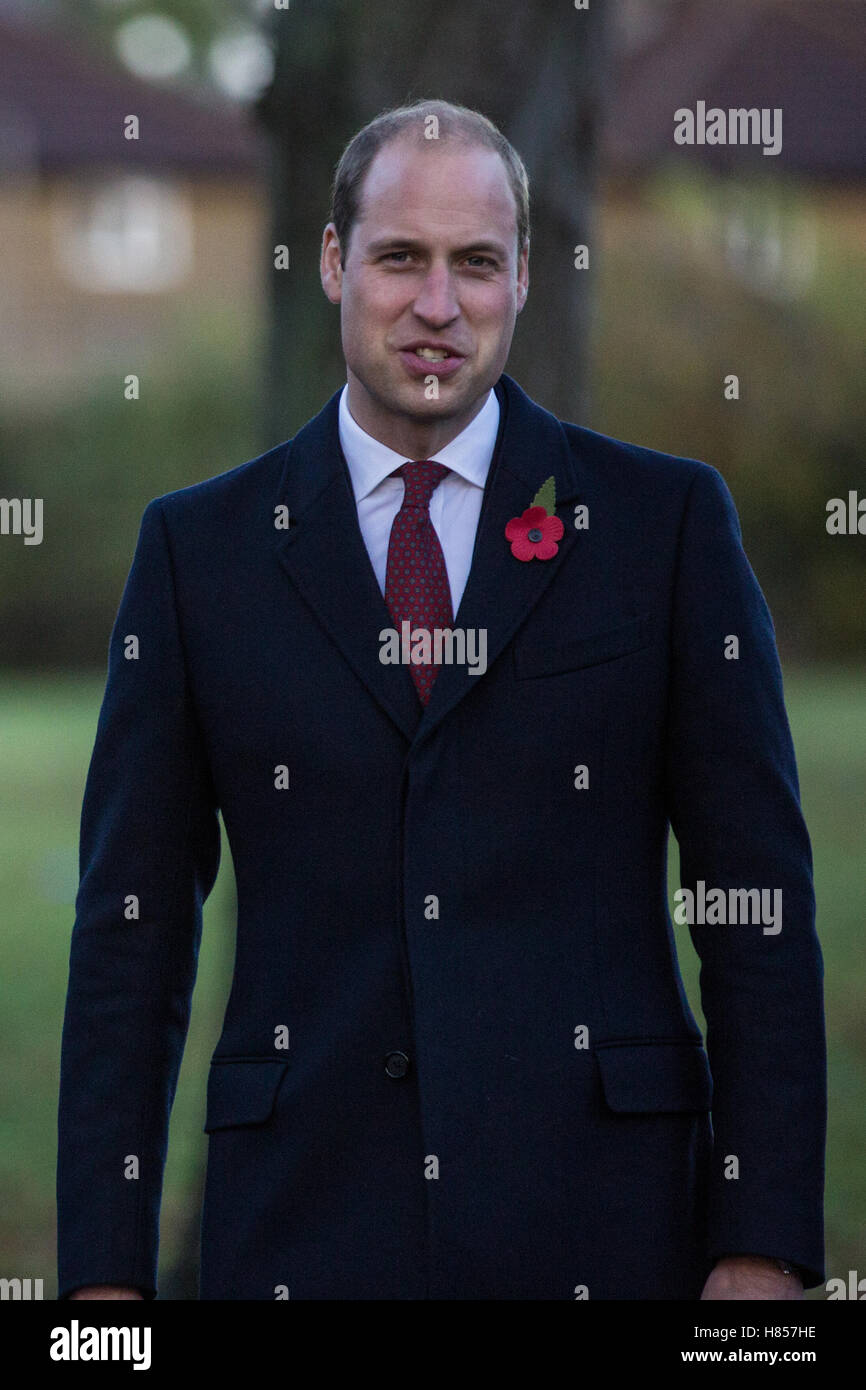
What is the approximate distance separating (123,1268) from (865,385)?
916 inches

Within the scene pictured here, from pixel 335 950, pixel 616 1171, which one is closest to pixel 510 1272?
pixel 616 1171

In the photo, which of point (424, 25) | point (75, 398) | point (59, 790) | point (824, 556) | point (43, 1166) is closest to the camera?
point (424, 25)

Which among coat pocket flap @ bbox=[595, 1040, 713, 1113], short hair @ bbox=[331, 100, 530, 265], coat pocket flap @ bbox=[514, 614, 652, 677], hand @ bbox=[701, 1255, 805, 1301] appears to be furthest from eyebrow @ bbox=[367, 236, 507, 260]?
hand @ bbox=[701, 1255, 805, 1301]

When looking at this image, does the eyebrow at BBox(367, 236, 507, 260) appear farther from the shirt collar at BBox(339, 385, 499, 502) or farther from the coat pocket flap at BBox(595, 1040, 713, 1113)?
the coat pocket flap at BBox(595, 1040, 713, 1113)

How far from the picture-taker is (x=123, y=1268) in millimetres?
3043

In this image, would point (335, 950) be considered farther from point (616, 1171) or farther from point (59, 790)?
A: point (59, 790)

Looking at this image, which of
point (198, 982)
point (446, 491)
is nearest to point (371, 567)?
point (446, 491)

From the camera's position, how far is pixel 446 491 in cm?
311

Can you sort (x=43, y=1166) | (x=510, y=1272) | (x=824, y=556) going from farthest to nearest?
(x=824, y=556) → (x=43, y=1166) → (x=510, y=1272)

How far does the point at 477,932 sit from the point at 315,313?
293 cm

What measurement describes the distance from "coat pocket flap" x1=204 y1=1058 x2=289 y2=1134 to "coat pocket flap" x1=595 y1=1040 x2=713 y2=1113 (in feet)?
1.55

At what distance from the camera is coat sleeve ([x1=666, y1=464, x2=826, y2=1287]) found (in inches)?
113

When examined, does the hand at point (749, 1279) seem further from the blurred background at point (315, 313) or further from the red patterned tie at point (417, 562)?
the blurred background at point (315, 313)

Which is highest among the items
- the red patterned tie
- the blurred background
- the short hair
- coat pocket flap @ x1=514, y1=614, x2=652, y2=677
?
the blurred background
